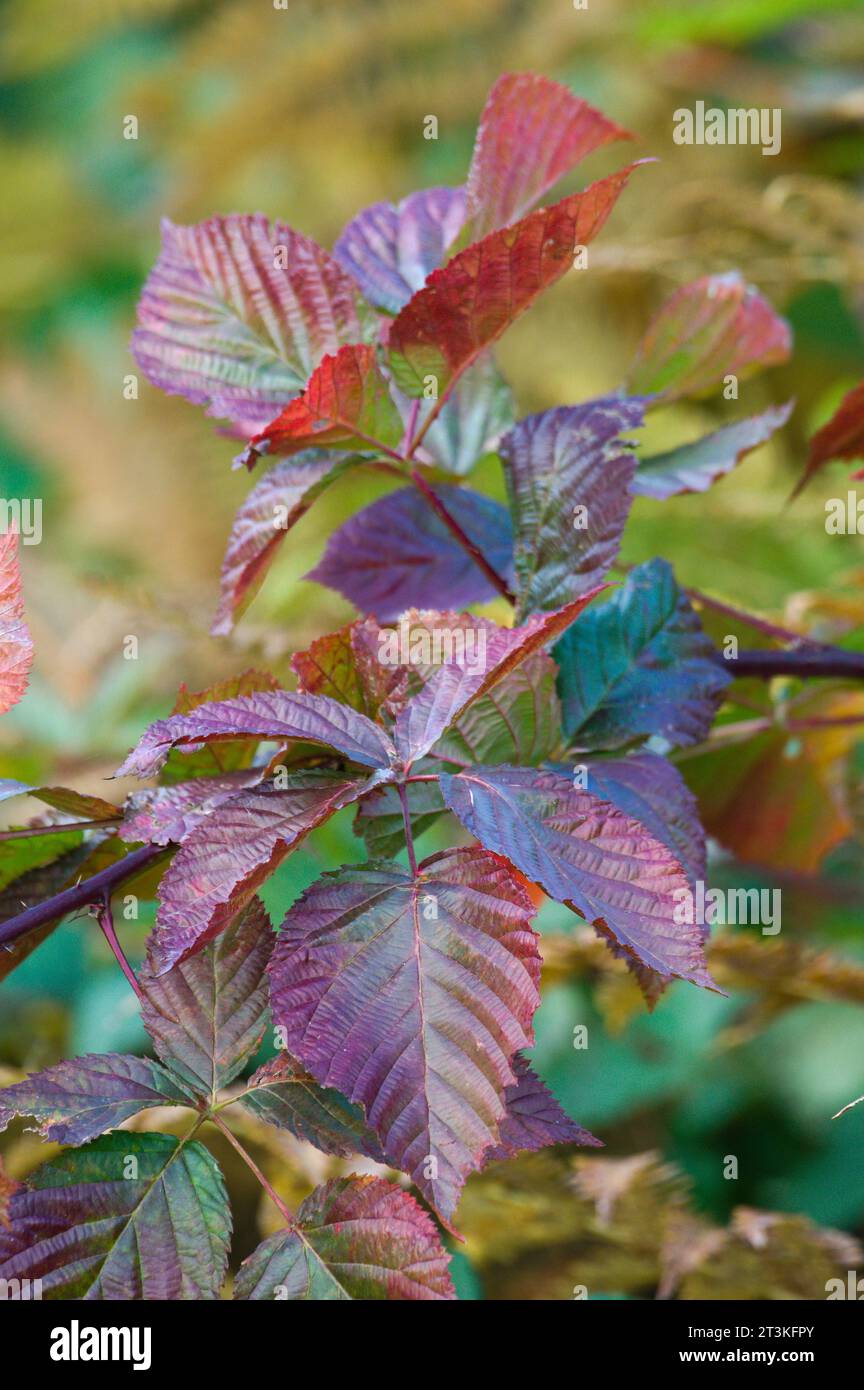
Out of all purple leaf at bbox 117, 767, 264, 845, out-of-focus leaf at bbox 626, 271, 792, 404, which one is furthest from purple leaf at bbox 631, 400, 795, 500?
purple leaf at bbox 117, 767, 264, 845

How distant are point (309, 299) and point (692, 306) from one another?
0.10 metres

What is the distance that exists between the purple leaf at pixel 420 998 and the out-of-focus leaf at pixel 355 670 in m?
0.04

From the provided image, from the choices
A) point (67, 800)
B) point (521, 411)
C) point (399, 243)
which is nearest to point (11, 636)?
point (67, 800)

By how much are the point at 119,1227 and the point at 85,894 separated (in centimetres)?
6

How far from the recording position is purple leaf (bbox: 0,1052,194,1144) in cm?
20

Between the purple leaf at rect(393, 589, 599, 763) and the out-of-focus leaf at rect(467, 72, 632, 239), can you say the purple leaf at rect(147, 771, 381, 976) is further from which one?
the out-of-focus leaf at rect(467, 72, 632, 239)

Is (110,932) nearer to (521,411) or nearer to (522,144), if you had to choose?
(522,144)

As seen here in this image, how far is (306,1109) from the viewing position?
0.21 metres

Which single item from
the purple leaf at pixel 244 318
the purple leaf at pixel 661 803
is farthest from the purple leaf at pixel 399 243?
the purple leaf at pixel 661 803

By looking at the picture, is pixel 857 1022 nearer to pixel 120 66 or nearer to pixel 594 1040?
pixel 594 1040

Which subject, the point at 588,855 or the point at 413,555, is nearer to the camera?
the point at 588,855

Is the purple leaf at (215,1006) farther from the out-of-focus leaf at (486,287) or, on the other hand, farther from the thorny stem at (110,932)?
the out-of-focus leaf at (486,287)

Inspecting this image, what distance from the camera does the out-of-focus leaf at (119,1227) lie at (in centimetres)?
20

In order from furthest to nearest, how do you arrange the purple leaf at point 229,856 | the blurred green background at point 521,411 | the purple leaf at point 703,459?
1. the blurred green background at point 521,411
2. the purple leaf at point 703,459
3. the purple leaf at point 229,856
